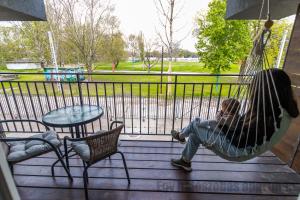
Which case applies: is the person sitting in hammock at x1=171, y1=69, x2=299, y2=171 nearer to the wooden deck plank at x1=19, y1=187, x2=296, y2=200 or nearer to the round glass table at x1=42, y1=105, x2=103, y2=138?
the wooden deck plank at x1=19, y1=187, x2=296, y2=200

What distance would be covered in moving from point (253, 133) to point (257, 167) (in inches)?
33.6

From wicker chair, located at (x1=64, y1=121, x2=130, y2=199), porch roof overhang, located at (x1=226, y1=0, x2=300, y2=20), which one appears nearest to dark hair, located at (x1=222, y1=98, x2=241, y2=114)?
wicker chair, located at (x1=64, y1=121, x2=130, y2=199)

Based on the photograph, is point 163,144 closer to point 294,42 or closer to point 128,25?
point 294,42

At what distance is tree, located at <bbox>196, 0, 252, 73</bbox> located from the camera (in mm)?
6578

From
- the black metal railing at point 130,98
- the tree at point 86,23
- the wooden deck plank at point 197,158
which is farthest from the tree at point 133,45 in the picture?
the wooden deck plank at point 197,158

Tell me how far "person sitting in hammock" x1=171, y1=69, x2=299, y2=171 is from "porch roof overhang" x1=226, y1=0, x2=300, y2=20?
1.10 m

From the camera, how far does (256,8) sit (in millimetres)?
2029

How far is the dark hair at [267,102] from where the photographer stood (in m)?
1.20

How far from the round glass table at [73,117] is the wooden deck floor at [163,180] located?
56 cm

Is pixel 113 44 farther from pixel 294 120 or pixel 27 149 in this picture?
pixel 294 120

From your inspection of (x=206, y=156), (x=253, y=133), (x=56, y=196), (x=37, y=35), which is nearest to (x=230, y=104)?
(x=253, y=133)

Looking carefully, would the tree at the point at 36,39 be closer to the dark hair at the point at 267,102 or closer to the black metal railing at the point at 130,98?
the black metal railing at the point at 130,98

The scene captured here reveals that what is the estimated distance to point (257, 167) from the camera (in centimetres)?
188

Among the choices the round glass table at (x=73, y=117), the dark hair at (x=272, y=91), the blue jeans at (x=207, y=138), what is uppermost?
the dark hair at (x=272, y=91)
